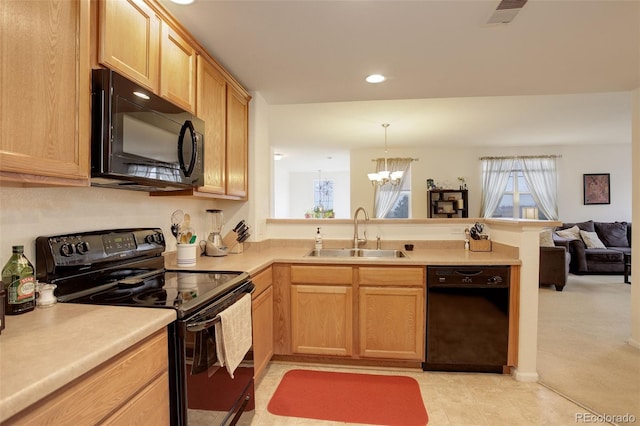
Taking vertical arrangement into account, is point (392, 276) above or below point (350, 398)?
above

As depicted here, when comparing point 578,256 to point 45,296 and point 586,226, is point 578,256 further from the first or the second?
point 45,296

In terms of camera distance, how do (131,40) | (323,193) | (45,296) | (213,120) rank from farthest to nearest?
(323,193) → (213,120) → (131,40) → (45,296)

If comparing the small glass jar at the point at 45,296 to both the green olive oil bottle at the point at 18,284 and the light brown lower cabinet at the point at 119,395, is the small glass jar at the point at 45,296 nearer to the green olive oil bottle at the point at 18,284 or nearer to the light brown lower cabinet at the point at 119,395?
the green olive oil bottle at the point at 18,284

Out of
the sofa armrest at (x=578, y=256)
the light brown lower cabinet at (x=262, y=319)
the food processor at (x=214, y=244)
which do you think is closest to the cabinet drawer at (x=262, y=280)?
the light brown lower cabinet at (x=262, y=319)

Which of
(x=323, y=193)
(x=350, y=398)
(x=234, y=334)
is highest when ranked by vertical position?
(x=323, y=193)

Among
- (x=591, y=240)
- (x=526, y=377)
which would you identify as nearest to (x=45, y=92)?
(x=526, y=377)

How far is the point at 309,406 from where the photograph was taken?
82.1 inches

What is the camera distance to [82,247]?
4.89 ft

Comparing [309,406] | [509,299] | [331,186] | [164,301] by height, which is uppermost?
[331,186]

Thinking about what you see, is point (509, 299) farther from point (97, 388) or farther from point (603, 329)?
point (97, 388)

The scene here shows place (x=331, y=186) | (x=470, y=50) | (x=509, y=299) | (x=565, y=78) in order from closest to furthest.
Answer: (x=470, y=50) < (x=509, y=299) < (x=565, y=78) < (x=331, y=186)

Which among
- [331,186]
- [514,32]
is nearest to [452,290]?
[514,32]

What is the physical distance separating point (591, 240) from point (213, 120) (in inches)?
268

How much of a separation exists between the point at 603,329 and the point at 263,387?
11.0ft
